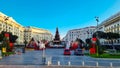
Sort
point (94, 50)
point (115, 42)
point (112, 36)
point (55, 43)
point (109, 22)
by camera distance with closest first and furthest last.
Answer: point (94, 50)
point (112, 36)
point (115, 42)
point (109, 22)
point (55, 43)

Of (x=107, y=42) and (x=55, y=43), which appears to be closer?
(x=107, y=42)

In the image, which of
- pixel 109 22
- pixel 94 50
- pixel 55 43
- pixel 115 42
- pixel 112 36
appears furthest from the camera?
pixel 55 43

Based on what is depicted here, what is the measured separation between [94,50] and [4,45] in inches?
799

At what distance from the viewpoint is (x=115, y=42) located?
12938cm

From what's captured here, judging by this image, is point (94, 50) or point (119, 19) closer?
point (94, 50)

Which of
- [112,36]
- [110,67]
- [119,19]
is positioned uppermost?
[119,19]

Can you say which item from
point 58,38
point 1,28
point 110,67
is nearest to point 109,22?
point 58,38

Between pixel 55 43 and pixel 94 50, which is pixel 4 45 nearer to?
pixel 94 50

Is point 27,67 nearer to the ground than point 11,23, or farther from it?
nearer to the ground

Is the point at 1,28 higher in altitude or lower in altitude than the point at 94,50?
higher

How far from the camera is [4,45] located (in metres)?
61.5

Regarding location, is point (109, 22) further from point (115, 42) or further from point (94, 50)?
point (94, 50)

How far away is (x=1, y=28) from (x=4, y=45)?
278ft

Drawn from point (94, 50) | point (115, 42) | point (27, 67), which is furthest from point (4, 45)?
point (115, 42)
